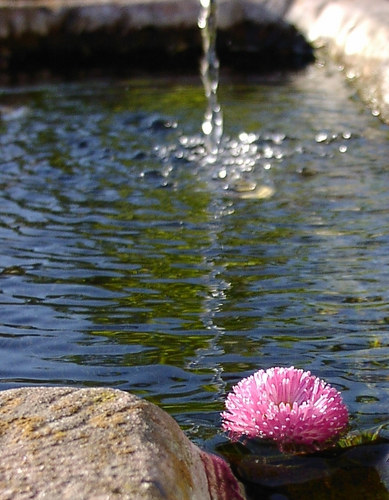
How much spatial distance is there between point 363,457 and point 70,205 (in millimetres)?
3026

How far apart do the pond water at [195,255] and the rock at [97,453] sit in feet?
1.23

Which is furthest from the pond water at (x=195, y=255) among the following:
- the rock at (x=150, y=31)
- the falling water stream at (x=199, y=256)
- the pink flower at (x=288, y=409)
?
the rock at (x=150, y=31)

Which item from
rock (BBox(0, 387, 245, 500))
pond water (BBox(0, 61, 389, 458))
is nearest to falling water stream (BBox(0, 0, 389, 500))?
pond water (BBox(0, 61, 389, 458))

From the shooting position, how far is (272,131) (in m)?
6.69

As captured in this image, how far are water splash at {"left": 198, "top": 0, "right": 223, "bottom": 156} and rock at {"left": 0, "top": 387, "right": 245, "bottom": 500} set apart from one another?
13.3 ft

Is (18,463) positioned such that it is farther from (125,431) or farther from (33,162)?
(33,162)

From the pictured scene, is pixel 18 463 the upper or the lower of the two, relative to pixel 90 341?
upper

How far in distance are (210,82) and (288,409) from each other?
24.0 feet

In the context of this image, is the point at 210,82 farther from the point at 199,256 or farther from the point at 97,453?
the point at 97,453

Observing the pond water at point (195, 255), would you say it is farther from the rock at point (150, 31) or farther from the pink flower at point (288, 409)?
the rock at point (150, 31)

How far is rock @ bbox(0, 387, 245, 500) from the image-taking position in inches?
68.6

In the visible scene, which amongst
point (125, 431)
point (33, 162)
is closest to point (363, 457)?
point (125, 431)

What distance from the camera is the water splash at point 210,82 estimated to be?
6593 millimetres

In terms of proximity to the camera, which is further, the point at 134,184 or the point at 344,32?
the point at 344,32
